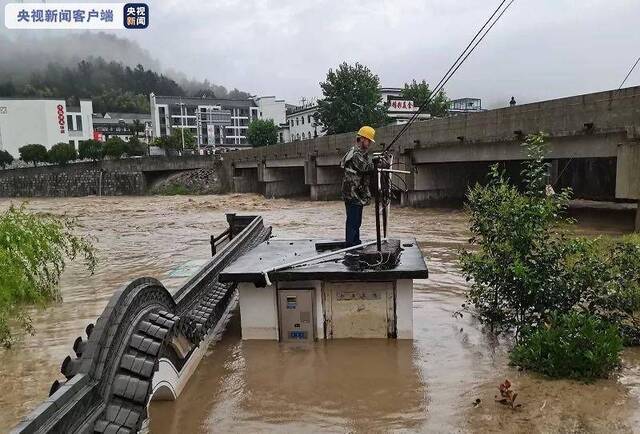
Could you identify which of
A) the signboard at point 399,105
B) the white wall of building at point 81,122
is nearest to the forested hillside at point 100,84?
the white wall of building at point 81,122

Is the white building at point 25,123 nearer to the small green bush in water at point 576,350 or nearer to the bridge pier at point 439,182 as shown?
the bridge pier at point 439,182

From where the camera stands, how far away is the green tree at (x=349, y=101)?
204 feet

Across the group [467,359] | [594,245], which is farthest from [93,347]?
[594,245]

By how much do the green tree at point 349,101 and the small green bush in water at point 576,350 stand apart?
57.6m

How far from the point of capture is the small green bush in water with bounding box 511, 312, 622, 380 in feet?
16.2

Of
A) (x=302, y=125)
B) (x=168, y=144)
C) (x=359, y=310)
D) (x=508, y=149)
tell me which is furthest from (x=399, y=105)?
(x=359, y=310)

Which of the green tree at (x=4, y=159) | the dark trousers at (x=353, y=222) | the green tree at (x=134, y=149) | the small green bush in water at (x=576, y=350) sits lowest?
the small green bush in water at (x=576, y=350)

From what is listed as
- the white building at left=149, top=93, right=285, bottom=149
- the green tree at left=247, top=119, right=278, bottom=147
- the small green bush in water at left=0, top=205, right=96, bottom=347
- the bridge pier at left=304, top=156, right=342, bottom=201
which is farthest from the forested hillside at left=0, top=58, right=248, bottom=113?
the small green bush in water at left=0, top=205, right=96, bottom=347

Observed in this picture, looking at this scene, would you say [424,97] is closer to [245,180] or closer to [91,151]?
[245,180]

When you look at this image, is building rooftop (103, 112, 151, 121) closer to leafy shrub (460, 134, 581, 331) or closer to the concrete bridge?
the concrete bridge

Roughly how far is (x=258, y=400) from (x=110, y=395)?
211 cm

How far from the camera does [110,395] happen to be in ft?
10.2

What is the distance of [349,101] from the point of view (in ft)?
205

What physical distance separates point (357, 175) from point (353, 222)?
698mm
